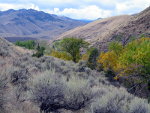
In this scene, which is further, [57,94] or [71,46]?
[71,46]

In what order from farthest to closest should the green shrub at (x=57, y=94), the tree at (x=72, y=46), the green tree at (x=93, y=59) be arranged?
the tree at (x=72, y=46) → the green tree at (x=93, y=59) → the green shrub at (x=57, y=94)

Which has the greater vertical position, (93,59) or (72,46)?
(72,46)

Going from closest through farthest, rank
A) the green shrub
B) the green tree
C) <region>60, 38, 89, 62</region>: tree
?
the green shrub, the green tree, <region>60, 38, 89, 62</region>: tree

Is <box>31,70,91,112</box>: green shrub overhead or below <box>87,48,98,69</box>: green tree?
overhead

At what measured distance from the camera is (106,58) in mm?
33875

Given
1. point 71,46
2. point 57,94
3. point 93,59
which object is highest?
point 57,94

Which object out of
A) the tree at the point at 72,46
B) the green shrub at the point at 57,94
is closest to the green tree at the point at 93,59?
the tree at the point at 72,46

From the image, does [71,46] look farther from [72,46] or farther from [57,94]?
[57,94]

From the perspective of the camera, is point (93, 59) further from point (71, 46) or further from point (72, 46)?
point (71, 46)

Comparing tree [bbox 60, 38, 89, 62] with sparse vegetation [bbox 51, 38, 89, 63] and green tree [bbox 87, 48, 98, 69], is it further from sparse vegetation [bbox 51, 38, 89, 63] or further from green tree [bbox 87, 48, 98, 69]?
green tree [bbox 87, 48, 98, 69]

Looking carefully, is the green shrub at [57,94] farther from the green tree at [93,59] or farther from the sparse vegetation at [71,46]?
the sparse vegetation at [71,46]

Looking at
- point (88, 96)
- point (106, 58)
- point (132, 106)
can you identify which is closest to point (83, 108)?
point (88, 96)

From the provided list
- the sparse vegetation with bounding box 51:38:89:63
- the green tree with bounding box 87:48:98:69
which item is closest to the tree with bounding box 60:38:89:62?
the sparse vegetation with bounding box 51:38:89:63

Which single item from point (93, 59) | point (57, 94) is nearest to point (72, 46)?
point (93, 59)
